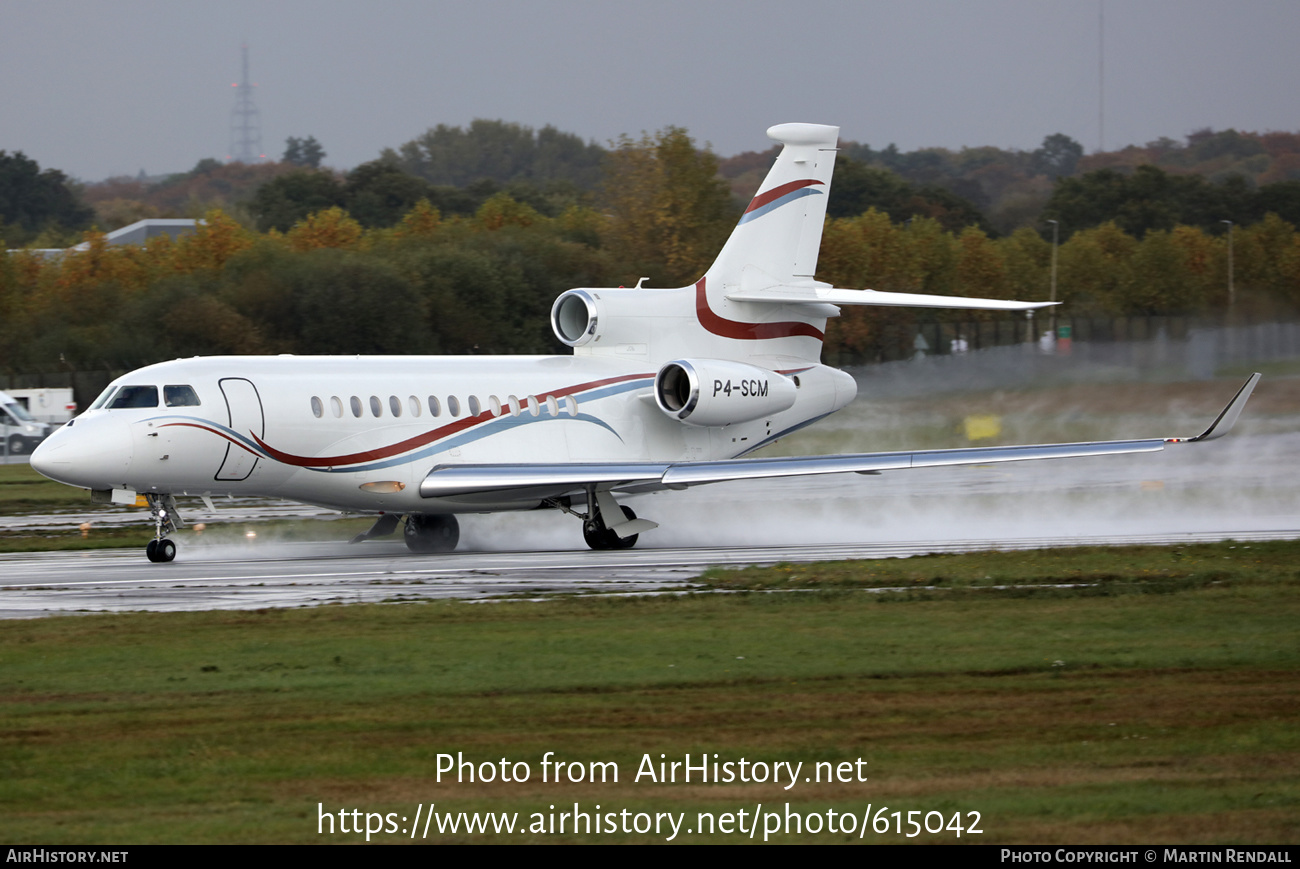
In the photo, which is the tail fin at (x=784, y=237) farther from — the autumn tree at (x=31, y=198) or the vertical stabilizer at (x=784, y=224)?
the autumn tree at (x=31, y=198)

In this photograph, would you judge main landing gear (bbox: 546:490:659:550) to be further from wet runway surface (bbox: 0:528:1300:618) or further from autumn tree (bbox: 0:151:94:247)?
autumn tree (bbox: 0:151:94:247)

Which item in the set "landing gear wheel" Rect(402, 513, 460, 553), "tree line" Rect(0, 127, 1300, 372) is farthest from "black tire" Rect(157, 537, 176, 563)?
"tree line" Rect(0, 127, 1300, 372)

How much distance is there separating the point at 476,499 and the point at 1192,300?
32.3m

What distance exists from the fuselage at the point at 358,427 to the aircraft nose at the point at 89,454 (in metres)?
0.02

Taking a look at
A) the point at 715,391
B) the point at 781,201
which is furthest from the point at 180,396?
the point at 781,201

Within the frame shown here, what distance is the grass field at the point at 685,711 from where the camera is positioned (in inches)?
336

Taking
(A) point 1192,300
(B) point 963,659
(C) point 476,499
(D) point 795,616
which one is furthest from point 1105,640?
(A) point 1192,300

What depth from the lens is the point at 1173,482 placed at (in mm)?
30672

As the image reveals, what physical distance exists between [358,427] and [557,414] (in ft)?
12.4

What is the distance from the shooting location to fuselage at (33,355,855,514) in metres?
22.1

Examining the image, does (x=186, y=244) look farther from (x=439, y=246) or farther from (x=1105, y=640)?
(x=1105, y=640)

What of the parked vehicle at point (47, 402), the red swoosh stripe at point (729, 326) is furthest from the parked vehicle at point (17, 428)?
the red swoosh stripe at point (729, 326)

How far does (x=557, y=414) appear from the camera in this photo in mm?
26031

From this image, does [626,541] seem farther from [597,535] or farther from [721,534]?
[721,534]
